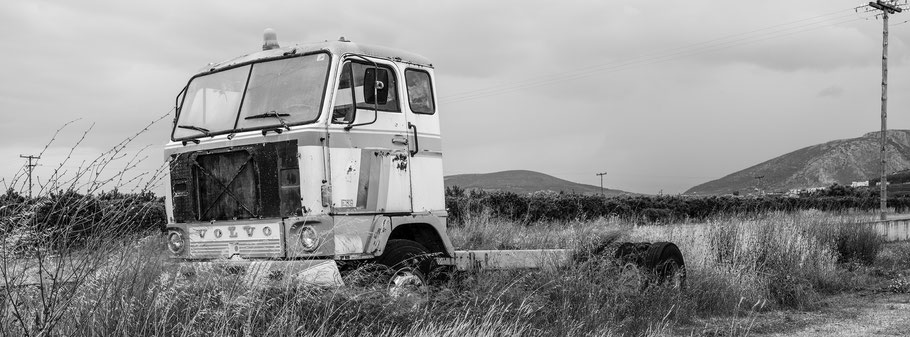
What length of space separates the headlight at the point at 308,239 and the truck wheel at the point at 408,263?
655 mm

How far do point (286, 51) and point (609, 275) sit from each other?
4324 mm

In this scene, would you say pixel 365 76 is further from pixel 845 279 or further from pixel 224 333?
pixel 845 279

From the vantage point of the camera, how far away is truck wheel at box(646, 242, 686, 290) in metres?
9.87

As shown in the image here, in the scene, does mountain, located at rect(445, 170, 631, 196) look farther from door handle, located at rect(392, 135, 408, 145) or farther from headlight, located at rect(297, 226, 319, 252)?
headlight, located at rect(297, 226, 319, 252)

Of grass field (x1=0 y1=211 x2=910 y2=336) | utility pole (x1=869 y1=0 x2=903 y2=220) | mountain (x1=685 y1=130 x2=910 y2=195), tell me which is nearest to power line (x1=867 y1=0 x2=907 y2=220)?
utility pole (x1=869 y1=0 x2=903 y2=220)

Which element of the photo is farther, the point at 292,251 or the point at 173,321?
the point at 292,251

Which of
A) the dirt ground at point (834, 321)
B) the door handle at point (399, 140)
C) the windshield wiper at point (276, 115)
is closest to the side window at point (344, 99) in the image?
the windshield wiper at point (276, 115)

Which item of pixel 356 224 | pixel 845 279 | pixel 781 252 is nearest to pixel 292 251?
pixel 356 224

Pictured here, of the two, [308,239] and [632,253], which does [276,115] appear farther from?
[632,253]

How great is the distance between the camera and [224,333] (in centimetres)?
502

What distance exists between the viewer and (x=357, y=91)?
7867mm

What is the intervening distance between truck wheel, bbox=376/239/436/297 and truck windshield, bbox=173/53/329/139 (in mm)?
1397

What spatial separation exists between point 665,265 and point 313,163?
4.72 meters

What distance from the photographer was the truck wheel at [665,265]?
32.4 ft
